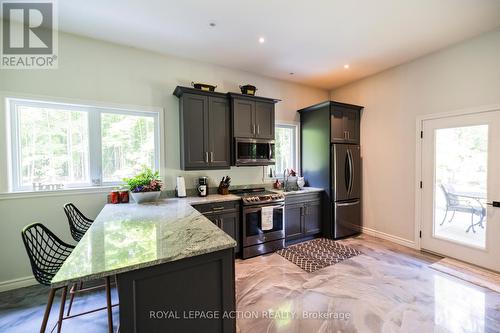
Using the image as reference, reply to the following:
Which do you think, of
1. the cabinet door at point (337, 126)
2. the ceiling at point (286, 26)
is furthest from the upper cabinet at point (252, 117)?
the cabinet door at point (337, 126)

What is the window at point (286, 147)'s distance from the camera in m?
4.52

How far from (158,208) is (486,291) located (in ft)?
12.6

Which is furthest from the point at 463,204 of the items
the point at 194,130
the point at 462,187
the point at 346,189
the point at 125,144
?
the point at 125,144

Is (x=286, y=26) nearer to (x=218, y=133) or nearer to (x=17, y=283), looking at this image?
(x=218, y=133)

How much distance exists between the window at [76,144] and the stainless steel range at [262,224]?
5.34 feet

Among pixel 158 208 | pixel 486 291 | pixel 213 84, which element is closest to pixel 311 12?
pixel 213 84

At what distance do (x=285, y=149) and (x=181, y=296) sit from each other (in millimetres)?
3701

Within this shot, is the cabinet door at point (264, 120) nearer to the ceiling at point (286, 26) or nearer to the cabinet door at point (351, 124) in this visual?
the ceiling at point (286, 26)

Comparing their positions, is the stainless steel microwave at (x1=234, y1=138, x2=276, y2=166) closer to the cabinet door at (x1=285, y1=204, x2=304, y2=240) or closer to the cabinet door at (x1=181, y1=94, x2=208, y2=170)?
the cabinet door at (x1=181, y1=94, x2=208, y2=170)

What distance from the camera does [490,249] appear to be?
9.20 feet

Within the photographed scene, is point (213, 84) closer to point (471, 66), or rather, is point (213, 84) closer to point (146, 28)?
point (146, 28)

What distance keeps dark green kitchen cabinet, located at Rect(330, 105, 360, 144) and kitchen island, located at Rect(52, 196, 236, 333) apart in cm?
323

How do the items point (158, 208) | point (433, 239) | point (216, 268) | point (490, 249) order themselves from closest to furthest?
1. point (216, 268)
2. point (158, 208)
3. point (490, 249)
4. point (433, 239)

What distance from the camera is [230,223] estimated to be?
3.21 meters
